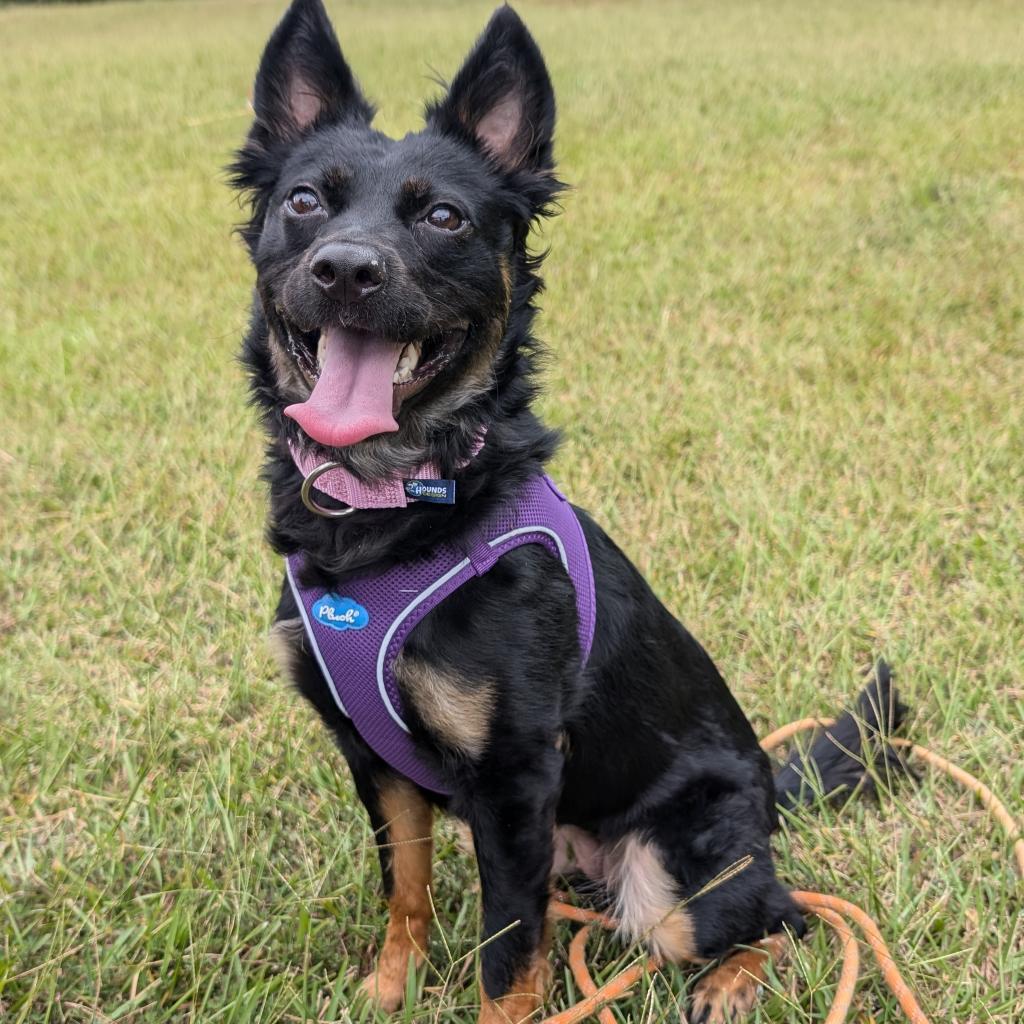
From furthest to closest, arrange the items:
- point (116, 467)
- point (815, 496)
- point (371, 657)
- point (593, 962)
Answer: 1. point (116, 467)
2. point (815, 496)
3. point (593, 962)
4. point (371, 657)

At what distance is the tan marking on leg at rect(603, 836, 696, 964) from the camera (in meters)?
2.26

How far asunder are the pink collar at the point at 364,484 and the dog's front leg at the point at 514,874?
61cm

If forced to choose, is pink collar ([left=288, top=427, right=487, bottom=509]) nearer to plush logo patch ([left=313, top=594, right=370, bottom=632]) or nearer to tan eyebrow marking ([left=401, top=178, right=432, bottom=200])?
plush logo patch ([left=313, top=594, right=370, bottom=632])

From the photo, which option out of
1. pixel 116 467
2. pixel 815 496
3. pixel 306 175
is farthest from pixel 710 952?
pixel 116 467

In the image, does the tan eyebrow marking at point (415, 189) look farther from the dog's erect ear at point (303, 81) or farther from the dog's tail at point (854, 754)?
the dog's tail at point (854, 754)

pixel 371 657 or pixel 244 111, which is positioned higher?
pixel 371 657

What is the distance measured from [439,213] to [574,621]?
0.99 meters

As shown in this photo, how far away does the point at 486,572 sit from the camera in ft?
6.62

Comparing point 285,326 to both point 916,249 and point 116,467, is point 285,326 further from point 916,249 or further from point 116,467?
point 916,249

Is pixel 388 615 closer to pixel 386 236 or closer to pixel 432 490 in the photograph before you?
pixel 432 490

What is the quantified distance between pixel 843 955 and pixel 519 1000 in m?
0.75

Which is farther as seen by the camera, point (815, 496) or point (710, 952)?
point (815, 496)

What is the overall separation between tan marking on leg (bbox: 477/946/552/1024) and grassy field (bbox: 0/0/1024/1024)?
5.1 inches

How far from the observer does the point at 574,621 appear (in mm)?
2148
